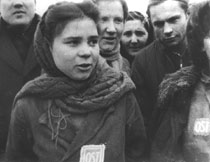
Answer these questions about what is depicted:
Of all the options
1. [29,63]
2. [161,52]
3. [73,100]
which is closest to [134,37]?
[161,52]

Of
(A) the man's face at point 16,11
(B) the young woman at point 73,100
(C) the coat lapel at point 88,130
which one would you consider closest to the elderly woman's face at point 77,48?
(B) the young woman at point 73,100

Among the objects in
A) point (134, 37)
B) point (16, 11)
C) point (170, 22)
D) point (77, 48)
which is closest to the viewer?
point (77, 48)

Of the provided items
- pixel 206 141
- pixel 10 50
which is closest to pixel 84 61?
pixel 206 141

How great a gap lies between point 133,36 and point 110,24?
60cm

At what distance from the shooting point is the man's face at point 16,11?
286 centimetres

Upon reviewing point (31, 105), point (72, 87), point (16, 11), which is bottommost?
point (31, 105)

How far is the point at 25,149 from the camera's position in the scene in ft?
7.43

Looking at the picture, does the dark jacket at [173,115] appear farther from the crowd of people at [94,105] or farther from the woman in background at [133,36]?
the woman in background at [133,36]

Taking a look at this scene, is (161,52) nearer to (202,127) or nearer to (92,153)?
(202,127)

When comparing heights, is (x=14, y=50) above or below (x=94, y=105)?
above

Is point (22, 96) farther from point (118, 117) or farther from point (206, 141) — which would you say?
point (206, 141)

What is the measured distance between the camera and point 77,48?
206 cm

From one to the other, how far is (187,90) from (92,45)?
0.56 m

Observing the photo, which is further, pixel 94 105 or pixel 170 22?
pixel 170 22
